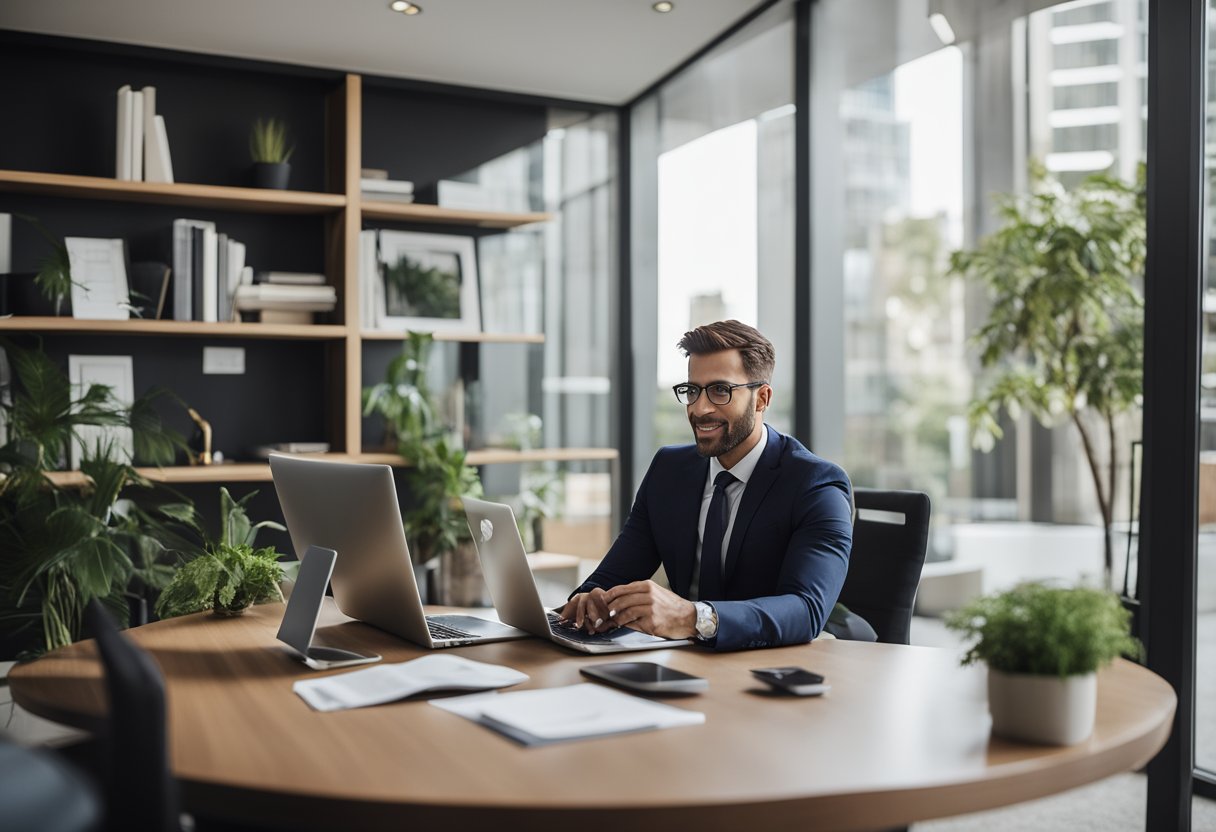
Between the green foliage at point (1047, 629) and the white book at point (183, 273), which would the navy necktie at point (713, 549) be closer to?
the green foliage at point (1047, 629)

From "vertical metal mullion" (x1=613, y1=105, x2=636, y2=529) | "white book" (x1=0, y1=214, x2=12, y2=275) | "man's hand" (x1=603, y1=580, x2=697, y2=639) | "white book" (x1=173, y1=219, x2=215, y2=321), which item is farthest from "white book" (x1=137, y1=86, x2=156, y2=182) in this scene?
"man's hand" (x1=603, y1=580, x2=697, y2=639)

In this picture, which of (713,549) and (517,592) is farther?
(713,549)

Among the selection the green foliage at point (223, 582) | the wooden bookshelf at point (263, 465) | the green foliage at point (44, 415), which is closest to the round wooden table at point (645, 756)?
the green foliage at point (223, 582)

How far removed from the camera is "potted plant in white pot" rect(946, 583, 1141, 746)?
50.4 inches

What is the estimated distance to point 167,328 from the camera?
404 centimetres

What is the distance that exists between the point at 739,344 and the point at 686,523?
1.32 ft

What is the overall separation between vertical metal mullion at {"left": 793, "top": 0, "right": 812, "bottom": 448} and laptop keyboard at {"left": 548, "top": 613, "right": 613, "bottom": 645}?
202 centimetres

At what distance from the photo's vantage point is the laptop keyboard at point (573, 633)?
73.4 inches

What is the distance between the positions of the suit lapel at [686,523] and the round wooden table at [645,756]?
0.64 metres

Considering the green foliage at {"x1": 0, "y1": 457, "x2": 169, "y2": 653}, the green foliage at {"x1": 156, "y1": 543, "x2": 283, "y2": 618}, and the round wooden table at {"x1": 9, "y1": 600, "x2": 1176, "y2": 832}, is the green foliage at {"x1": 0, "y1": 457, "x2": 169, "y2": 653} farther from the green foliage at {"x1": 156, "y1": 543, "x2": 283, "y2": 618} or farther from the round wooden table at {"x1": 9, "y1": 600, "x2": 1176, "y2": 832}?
the round wooden table at {"x1": 9, "y1": 600, "x2": 1176, "y2": 832}

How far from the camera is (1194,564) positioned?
2.60 m

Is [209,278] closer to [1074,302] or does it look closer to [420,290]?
[420,290]

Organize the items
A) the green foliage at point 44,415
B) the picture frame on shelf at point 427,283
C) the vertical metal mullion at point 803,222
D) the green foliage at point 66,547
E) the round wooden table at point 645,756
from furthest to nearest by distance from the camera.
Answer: the picture frame on shelf at point 427,283 < the vertical metal mullion at point 803,222 < the green foliage at point 44,415 < the green foliage at point 66,547 < the round wooden table at point 645,756

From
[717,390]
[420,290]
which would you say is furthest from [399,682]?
[420,290]
